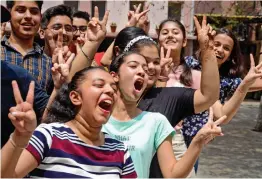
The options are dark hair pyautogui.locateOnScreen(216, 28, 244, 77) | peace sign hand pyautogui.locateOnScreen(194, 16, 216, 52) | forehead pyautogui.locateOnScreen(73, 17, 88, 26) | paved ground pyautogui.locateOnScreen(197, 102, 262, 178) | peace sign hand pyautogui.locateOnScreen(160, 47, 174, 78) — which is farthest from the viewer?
paved ground pyautogui.locateOnScreen(197, 102, 262, 178)

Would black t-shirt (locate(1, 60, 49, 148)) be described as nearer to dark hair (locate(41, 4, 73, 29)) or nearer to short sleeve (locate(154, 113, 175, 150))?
short sleeve (locate(154, 113, 175, 150))

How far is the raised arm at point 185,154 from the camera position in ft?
7.08

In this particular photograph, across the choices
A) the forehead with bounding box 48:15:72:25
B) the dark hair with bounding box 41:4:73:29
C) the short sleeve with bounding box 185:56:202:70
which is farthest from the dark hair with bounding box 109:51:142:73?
the dark hair with bounding box 41:4:73:29

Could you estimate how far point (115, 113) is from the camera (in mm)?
2385

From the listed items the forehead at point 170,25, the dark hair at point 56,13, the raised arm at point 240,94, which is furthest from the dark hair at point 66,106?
the dark hair at point 56,13

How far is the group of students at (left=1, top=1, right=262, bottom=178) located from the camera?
1885 mm

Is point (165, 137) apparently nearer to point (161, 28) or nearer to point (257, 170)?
point (161, 28)

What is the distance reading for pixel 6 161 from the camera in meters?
1.70

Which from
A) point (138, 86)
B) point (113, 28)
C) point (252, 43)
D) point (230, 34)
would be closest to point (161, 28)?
point (230, 34)

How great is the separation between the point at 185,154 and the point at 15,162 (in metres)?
0.82

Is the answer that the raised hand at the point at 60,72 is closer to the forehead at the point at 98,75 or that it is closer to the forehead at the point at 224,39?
the forehead at the point at 98,75

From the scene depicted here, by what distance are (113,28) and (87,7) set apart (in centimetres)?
168

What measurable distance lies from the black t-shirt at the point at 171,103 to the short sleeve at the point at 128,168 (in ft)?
1.64

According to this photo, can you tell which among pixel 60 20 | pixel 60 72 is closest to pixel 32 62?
pixel 60 72
